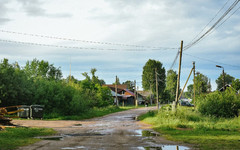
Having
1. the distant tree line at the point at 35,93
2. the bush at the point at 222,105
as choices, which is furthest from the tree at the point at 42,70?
the bush at the point at 222,105

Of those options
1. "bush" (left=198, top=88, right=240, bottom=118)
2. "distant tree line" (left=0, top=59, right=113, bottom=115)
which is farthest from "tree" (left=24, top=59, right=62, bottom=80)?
"bush" (left=198, top=88, right=240, bottom=118)

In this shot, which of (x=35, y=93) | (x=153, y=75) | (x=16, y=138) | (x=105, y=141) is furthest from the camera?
(x=153, y=75)

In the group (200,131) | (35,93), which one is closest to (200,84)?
(35,93)

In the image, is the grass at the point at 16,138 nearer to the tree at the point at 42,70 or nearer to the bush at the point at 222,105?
the bush at the point at 222,105

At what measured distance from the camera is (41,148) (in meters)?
10.3

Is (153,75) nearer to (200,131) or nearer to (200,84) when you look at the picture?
(200,84)

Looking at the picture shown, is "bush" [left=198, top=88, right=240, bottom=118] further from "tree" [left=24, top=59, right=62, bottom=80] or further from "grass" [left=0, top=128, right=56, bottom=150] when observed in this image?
"tree" [left=24, top=59, right=62, bottom=80]

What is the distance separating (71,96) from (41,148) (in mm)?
22602

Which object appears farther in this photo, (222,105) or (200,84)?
(200,84)

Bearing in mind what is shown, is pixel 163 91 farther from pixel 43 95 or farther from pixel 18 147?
pixel 18 147

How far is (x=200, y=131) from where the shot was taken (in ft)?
53.2

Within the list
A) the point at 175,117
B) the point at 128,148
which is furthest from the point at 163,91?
the point at 128,148

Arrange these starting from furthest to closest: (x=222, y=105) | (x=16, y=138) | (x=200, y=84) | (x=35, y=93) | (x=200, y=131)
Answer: (x=200, y=84) < (x=35, y=93) < (x=222, y=105) < (x=200, y=131) < (x=16, y=138)

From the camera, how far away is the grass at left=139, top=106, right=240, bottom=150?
11464mm
